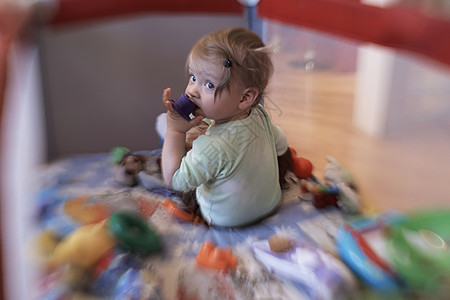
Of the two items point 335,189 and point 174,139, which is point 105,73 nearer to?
point 174,139

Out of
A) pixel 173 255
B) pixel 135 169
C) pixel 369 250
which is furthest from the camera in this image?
pixel 135 169

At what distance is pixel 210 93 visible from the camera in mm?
652

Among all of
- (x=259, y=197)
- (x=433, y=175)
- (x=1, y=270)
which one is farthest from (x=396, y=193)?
(x=1, y=270)

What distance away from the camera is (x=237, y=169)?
0.69m

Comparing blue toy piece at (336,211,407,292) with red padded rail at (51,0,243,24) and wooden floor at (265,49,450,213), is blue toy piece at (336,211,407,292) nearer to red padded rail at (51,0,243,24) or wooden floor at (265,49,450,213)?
wooden floor at (265,49,450,213)

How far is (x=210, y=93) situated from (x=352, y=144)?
0.30 metres

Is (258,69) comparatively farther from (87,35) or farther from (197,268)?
(87,35)

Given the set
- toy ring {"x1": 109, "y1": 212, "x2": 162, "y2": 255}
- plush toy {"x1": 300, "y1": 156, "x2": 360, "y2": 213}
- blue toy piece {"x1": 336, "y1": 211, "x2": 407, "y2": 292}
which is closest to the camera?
blue toy piece {"x1": 336, "y1": 211, "x2": 407, "y2": 292}

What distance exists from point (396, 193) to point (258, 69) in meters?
0.30

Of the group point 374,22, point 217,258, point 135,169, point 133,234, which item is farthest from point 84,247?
point 374,22

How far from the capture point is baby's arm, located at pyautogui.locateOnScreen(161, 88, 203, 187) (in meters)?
0.67

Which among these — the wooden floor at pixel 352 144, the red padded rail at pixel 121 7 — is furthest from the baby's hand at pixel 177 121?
the red padded rail at pixel 121 7

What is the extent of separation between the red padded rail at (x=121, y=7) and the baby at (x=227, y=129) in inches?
15.6

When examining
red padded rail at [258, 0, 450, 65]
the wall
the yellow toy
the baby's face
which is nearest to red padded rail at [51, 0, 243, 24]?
the wall
